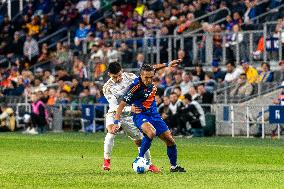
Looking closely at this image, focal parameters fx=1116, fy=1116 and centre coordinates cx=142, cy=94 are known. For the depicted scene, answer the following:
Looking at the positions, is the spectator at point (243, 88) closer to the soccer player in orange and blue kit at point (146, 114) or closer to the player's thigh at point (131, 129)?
the player's thigh at point (131, 129)

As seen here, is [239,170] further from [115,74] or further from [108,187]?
[108,187]

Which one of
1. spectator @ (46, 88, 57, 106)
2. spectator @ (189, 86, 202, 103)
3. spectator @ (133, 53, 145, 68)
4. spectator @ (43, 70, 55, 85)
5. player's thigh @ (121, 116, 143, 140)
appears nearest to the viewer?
player's thigh @ (121, 116, 143, 140)

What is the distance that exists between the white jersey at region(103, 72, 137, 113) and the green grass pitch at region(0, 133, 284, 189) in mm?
1207

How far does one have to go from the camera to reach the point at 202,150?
86.8ft

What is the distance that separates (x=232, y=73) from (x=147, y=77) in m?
15.6

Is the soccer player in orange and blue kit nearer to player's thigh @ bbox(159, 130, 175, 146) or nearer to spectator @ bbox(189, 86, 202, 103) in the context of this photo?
player's thigh @ bbox(159, 130, 175, 146)

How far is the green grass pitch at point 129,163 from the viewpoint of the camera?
1684cm

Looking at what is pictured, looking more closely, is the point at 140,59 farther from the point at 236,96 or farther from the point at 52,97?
the point at 236,96

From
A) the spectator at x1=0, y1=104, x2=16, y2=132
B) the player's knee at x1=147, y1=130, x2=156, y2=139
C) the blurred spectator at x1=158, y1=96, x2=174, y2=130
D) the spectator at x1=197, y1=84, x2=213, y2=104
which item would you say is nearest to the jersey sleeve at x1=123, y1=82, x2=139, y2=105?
the player's knee at x1=147, y1=130, x2=156, y2=139

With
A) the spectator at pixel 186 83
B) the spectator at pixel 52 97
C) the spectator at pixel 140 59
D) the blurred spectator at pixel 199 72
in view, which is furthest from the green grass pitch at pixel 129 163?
the spectator at pixel 52 97

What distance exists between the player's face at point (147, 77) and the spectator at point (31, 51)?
2654 cm

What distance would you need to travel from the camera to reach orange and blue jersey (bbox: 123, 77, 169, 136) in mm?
19234

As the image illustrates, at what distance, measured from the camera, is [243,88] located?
33.8m

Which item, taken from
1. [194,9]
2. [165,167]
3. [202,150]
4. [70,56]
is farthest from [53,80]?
[165,167]
